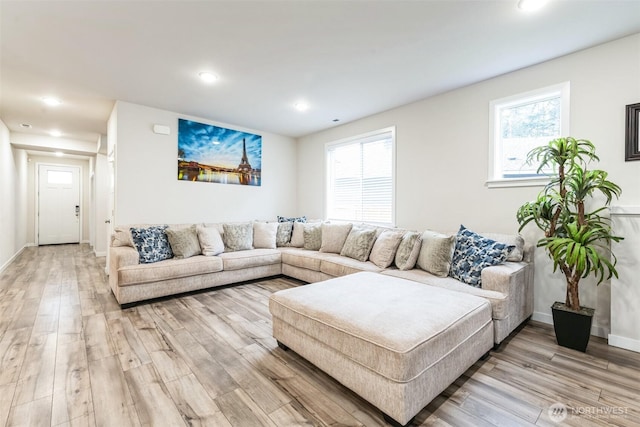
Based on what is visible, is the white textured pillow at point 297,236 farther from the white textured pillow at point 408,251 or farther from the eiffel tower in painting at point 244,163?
the white textured pillow at point 408,251

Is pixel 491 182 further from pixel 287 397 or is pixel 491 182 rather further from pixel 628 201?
pixel 287 397

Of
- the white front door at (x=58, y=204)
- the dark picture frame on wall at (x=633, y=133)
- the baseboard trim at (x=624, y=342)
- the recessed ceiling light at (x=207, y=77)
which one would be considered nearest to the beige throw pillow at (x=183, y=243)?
the recessed ceiling light at (x=207, y=77)

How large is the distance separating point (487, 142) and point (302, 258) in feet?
8.95

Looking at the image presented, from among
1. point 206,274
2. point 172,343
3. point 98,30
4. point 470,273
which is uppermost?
point 98,30

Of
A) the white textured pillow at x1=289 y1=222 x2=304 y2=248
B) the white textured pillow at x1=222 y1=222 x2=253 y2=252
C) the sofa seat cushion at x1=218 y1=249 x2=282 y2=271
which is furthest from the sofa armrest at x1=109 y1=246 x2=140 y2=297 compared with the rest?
the white textured pillow at x1=289 y1=222 x2=304 y2=248

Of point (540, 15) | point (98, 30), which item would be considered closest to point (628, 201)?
point (540, 15)

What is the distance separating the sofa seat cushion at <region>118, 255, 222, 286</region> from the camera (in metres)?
3.08

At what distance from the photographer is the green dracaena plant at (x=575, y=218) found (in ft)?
7.13

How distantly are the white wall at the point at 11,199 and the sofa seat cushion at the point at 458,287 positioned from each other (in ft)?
20.8

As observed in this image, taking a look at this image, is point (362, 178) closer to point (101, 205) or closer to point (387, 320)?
point (387, 320)

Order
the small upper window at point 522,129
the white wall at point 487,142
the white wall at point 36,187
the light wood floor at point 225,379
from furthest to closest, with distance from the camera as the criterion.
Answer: the white wall at point 36,187, the small upper window at point 522,129, the white wall at point 487,142, the light wood floor at point 225,379

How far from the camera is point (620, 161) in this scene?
7.80ft

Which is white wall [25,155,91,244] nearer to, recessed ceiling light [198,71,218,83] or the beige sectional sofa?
the beige sectional sofa

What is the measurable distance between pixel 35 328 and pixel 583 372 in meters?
4.49
